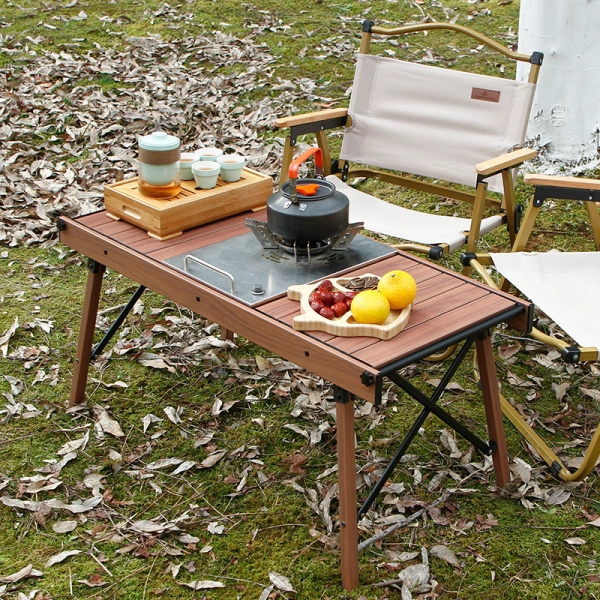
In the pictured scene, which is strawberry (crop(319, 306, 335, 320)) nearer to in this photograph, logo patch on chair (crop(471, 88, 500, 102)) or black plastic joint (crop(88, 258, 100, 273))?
black plastic joint (crop(88, 258, 100, 273))

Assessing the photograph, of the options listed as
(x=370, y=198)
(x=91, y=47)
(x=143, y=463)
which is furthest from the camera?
(x=91, y=47)

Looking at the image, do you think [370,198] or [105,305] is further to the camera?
[105,305]

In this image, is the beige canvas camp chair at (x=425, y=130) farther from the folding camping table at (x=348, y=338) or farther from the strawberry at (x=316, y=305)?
the strawberry at (x=316, y=305)

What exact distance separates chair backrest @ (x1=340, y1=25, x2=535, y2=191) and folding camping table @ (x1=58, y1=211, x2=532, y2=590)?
1.21 m

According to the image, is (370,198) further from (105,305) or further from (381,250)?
(105,305)

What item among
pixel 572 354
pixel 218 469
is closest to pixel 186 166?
pixel 218 469

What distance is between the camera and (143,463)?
10.8 ft

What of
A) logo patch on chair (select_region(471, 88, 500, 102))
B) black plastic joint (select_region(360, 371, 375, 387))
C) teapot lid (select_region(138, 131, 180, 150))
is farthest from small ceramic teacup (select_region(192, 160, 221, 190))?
logo patch on chair (select_region(471, 88, 500, 102))

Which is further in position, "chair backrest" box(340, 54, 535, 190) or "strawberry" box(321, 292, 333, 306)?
"chair backrest" box(340, 54, 535, 190)

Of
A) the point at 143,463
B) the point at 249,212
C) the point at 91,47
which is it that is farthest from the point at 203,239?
the point at 91,47

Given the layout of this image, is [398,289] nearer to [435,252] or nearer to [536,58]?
[435,252]

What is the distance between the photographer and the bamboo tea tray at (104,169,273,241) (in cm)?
312

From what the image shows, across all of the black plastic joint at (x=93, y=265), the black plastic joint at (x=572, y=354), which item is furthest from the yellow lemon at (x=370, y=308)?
the black plastic joint at (x=93, y=265)

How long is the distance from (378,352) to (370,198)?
6.09ft
